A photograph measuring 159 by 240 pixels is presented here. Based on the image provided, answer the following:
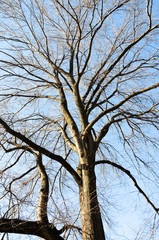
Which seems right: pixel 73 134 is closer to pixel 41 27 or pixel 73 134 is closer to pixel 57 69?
pixel 57 69

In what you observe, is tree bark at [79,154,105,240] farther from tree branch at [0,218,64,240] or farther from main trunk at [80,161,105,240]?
tree branch at [0,218,64,240]

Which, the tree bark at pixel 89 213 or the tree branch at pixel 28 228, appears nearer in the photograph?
the tree branch at pixel 28 228

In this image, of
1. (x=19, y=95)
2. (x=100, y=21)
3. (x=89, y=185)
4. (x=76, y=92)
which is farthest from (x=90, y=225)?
(x=100, y=21)

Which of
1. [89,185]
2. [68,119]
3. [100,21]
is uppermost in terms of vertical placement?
[100,21]

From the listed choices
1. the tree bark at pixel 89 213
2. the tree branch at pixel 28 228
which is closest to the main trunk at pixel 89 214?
the tree bark at pixel 89 213

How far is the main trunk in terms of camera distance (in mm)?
2825

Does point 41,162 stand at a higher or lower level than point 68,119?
lower

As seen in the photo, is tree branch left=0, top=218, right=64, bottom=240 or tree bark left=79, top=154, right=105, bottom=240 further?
tree bark left=79, top=154, right=105, bottom=240

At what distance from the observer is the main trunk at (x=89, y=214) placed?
2.82 meters

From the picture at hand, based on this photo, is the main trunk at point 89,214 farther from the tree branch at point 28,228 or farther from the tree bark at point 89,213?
the tree branch at point 28,228

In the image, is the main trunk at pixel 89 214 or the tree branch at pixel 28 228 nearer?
the tree branch at pixel 28 228

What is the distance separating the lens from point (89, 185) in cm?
319

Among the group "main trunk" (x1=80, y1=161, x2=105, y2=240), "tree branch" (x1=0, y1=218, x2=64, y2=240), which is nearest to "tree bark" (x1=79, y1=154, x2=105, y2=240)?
"main trunk" (x1=80, y1=161, x2=105, y2=240)

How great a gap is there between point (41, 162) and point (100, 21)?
2.69 m
